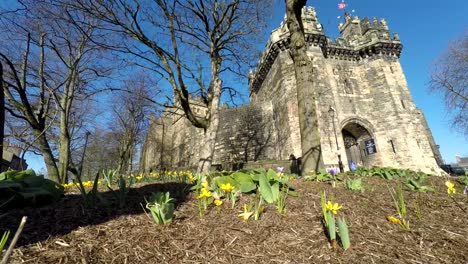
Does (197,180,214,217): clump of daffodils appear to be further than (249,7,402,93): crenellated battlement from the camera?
No

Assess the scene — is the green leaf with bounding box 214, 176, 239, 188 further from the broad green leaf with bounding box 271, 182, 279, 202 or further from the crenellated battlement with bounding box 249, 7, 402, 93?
the crenellated battlement with bounding box 249, 7, 402, 93

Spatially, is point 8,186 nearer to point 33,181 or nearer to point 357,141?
point 33,181

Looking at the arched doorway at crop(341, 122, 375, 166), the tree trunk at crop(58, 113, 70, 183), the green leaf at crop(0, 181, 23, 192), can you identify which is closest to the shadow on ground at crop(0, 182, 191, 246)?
the green leaf at crop(0, 181, 23, 192)

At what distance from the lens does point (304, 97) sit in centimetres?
580

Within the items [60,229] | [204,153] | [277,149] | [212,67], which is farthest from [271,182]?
[277,149]

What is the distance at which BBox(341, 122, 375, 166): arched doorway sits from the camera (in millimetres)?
16625

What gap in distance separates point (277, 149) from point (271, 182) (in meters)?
14.1

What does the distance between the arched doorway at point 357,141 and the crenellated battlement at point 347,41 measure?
582 centimetres

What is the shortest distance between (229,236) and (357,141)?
18.5 meters

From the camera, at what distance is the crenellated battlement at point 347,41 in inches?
663

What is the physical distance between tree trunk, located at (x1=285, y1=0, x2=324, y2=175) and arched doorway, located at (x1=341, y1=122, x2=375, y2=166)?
12364 mm

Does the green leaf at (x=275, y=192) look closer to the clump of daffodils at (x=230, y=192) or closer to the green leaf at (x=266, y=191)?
the green leaf at (x=266, y=191)

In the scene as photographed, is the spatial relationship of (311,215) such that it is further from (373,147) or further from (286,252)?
(373,147)

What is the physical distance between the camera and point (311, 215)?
83.8 inches
